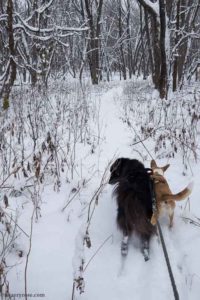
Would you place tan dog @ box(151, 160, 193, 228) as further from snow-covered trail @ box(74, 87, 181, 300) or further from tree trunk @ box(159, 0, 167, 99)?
tree trunk @ box(159, 0, 167, 99)

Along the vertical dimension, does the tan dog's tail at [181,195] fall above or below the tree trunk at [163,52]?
below

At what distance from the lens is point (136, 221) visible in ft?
6.84

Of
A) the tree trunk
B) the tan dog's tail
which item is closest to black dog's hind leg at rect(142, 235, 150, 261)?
the tan dog's tail

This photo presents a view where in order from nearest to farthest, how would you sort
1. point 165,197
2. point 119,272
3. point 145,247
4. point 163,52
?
point 119,272, point 145,247, point 165,197, point 163,52

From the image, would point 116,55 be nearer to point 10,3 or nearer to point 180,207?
point 10,3

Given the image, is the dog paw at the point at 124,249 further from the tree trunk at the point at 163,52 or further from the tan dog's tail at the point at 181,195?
the tree trunk at the point at 163,52

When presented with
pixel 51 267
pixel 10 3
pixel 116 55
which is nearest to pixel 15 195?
pixel 51 267

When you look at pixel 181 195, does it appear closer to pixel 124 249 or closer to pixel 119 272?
pixel 124 249

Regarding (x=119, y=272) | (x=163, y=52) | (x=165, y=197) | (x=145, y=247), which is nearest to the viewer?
(x=119, y=272)

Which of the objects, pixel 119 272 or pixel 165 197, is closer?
pixel 119 272

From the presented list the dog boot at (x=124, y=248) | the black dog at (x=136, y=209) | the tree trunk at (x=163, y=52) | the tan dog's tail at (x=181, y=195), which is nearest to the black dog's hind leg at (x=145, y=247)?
the black dog at (x=136, y=209)

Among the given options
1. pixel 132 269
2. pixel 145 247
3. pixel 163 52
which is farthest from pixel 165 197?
pixel 163 52

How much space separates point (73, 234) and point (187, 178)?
65.0 inches

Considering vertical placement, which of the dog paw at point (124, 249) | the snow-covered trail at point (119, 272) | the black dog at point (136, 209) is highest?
the black dog at point (136, 209)
